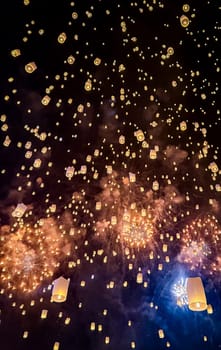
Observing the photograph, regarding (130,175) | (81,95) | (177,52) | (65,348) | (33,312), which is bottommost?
(65,348)

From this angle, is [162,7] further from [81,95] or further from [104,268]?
[104,268]

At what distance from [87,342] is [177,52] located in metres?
10.8

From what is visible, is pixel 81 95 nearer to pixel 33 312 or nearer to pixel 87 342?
pixel 33 312

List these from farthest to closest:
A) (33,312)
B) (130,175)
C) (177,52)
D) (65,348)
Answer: (65,348)
(33,312)
(130,175)
(177,52)

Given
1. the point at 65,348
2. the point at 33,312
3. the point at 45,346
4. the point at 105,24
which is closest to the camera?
the point at 105,24

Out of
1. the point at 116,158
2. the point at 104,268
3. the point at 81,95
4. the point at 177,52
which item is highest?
the point at 177,52

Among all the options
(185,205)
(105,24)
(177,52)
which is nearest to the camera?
(105,24)

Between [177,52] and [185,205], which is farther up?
[177,52]

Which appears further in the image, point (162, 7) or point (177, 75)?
point (177, 75)

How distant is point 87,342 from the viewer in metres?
12.8

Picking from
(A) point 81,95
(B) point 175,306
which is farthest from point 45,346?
(A) point 81,95

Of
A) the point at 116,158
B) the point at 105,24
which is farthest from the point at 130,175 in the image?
the point at 105,24

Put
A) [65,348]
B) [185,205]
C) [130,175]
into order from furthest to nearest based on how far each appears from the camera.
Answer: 1. [65,348]
2. [185,205]
3. [130,175]

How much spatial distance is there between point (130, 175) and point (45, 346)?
24.2ft
